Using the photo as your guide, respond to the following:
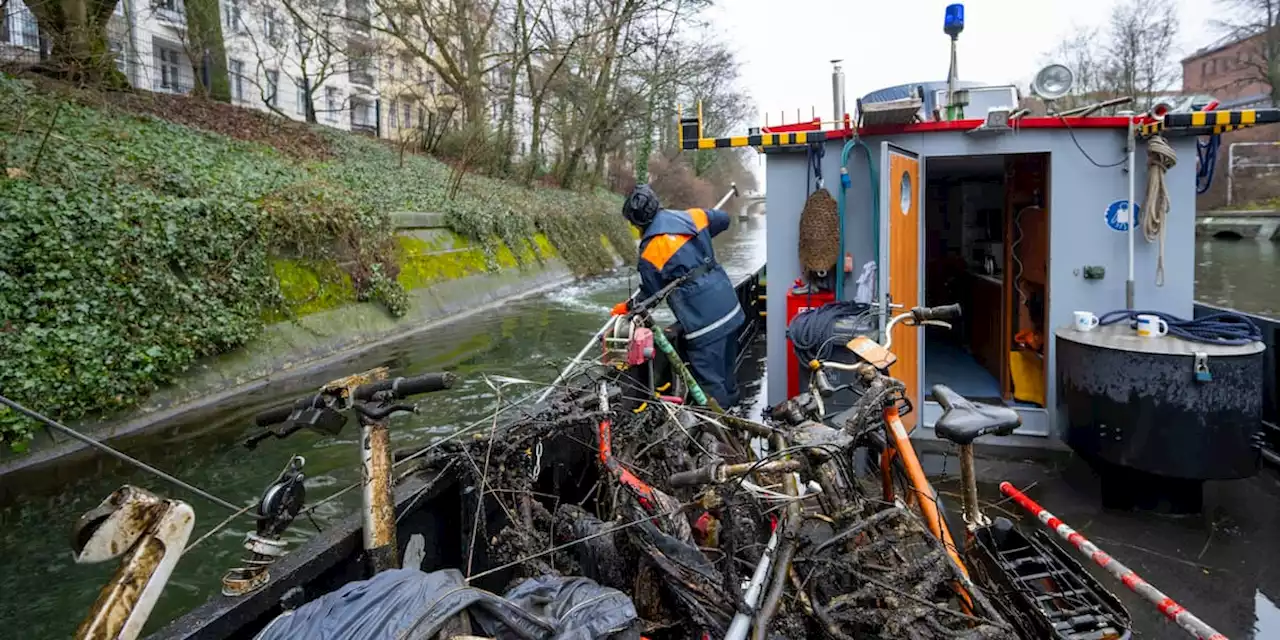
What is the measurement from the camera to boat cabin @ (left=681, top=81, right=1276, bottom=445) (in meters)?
5.56

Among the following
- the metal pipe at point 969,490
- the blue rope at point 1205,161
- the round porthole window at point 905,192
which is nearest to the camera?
the metal pipe at point 969,490

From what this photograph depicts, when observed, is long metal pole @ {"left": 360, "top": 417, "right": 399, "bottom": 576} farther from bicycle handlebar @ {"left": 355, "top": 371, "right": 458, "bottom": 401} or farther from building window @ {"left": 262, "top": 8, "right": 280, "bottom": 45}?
building window @ {"left": 262, "top": 8, "right": 280, "bottom": 45}

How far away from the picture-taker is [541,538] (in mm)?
3041

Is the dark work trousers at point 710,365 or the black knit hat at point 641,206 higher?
the black knit hat at point 641,206

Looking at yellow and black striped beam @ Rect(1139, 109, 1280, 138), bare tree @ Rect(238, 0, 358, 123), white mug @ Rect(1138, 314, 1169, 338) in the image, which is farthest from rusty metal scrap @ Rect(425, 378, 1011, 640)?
bare tree @ Rect(238, 0, 358, 123)

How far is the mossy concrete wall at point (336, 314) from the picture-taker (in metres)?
7.37

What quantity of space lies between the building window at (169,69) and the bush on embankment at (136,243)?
5736 mm

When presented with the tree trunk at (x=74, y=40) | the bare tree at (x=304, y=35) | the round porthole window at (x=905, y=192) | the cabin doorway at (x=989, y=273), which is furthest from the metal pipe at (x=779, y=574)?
the bare tree at (x=304, y=35)

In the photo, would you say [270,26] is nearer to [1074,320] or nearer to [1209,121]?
[1074,320]

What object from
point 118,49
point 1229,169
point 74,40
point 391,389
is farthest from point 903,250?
point 1229,169

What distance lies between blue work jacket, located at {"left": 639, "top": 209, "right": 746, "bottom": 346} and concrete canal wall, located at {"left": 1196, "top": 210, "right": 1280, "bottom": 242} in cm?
2999

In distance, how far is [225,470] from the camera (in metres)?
6.35

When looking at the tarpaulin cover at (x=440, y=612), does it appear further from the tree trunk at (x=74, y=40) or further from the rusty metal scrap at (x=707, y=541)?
the tree trunk at (x=74, y=40)

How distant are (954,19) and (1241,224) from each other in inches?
1299
